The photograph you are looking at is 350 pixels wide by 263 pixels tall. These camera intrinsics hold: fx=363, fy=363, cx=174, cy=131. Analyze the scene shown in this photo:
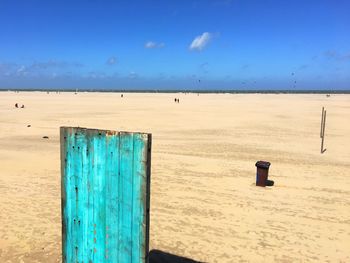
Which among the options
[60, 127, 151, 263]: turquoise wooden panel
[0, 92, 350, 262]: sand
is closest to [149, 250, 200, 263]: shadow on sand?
[0, 92, 350, 262]: sand

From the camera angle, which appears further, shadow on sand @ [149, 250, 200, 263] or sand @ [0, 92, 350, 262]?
sand @ [0, 92, 350, 262]

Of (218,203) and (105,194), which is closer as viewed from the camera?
(105,194)

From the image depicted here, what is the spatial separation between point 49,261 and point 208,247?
2596mm

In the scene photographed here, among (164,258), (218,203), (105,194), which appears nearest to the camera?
(105,194)

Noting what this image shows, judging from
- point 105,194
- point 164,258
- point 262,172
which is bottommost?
point 164,258

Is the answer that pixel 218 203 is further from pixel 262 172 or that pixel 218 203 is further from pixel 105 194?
pixel 105 194

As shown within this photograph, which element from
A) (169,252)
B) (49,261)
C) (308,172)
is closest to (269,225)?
(169,252)

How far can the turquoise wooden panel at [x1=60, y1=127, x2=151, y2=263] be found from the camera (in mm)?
3811

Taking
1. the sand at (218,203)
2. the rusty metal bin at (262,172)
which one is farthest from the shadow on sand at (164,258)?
the rusty metal bin at (262,172)

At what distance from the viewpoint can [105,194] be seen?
13.1 feet

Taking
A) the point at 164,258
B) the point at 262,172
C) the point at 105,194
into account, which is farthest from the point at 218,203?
the point at 105,194

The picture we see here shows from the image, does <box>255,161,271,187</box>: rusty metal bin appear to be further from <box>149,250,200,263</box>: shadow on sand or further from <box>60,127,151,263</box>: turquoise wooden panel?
<box>60,127,151,263</box>: turquoise wooden panel

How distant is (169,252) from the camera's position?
6.04 meters

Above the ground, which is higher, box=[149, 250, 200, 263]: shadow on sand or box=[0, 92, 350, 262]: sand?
box=[0, 92, 350, 262]: sand
